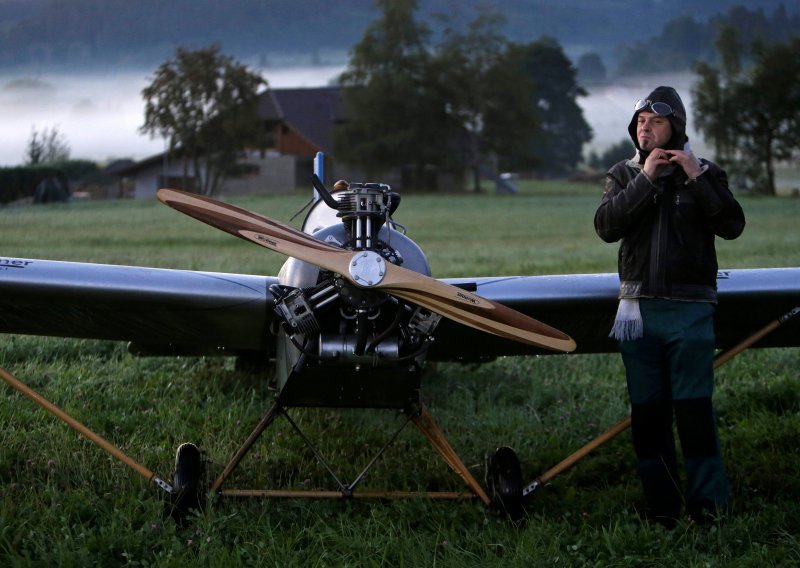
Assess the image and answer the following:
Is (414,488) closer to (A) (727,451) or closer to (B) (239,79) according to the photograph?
(A) (727,451)

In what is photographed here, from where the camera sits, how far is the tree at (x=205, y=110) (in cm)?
5228

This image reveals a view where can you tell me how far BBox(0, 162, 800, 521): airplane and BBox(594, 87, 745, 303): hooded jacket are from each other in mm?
346

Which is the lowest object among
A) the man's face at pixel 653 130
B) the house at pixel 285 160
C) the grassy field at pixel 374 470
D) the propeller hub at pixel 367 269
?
the grassy field at pixel 374 470

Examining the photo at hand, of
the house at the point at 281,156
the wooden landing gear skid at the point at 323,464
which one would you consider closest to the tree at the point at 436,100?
the house at the point at 281,156

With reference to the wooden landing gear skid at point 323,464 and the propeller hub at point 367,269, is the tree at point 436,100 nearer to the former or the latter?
the wooden landing gear skid at point 323,464

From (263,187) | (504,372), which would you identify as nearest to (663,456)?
(504,372)

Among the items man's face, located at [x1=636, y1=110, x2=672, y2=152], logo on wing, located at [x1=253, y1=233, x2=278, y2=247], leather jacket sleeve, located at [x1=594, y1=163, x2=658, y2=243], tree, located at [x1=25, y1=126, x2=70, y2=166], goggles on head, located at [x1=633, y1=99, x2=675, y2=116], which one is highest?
tree, located at [x1=25, y1=126, x2=70, y2=166]

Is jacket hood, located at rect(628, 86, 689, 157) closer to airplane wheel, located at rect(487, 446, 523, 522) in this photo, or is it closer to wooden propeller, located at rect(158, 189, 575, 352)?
wooden propeller, located at rect(158, 189, 575, 352)

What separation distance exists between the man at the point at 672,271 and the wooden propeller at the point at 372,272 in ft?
2.00

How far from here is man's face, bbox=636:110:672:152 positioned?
477cm

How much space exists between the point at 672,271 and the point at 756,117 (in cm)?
6375

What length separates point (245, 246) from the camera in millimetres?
23672

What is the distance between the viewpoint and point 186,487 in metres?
5.05

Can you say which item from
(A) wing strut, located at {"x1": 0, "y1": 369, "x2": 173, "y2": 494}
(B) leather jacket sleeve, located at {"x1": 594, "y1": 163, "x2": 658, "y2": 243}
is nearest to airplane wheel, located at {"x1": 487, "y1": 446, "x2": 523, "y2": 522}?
(B) leather jacket sleeve, located at {"x1": 594, "y1": 163, "x2": 658, "y2": 243}
